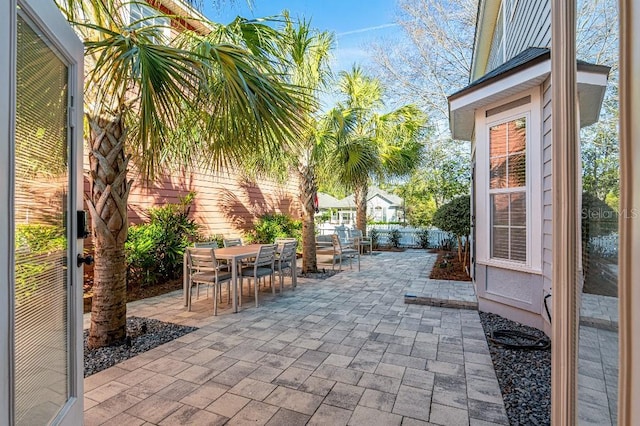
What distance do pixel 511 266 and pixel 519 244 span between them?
287 millimetres

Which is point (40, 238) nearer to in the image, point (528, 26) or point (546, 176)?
point (546, 176)

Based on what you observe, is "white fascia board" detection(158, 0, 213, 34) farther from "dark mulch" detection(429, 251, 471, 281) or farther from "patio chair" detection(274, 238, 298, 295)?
"dark mulch" detection(429, 251, 471, 281)

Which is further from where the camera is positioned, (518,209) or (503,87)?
(518,209)

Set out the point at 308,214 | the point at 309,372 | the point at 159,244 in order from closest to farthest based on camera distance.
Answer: the point at 309,372 → the point at 159,244 → the point at 308,214

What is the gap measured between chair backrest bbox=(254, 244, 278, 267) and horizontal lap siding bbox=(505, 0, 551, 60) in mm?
4287

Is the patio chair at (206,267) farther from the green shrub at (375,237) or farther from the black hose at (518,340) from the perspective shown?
the green shrub at (375,237)

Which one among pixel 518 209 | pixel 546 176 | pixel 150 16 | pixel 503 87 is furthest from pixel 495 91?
pixel 150 16

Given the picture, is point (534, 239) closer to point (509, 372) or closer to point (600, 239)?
point (509, 372)

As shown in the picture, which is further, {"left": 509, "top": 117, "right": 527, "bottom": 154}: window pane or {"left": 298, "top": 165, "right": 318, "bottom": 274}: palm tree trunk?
{"left": 298, "top": 165, "right": 318, "bottom": 274}: palm tree trunk

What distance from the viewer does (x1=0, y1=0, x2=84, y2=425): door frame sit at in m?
1.10

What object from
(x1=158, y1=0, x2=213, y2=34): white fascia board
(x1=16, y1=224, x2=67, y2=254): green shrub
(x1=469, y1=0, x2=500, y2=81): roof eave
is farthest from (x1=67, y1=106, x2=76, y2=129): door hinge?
(x1=469, y1=0, x2=500, y2=81): roof eave

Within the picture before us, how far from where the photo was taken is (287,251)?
5816mm

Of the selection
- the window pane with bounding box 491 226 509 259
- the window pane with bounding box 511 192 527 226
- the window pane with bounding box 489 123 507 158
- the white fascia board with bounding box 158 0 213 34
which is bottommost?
the window pane with bounding box 491 226 509 259

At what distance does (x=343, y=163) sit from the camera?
7.04 m
